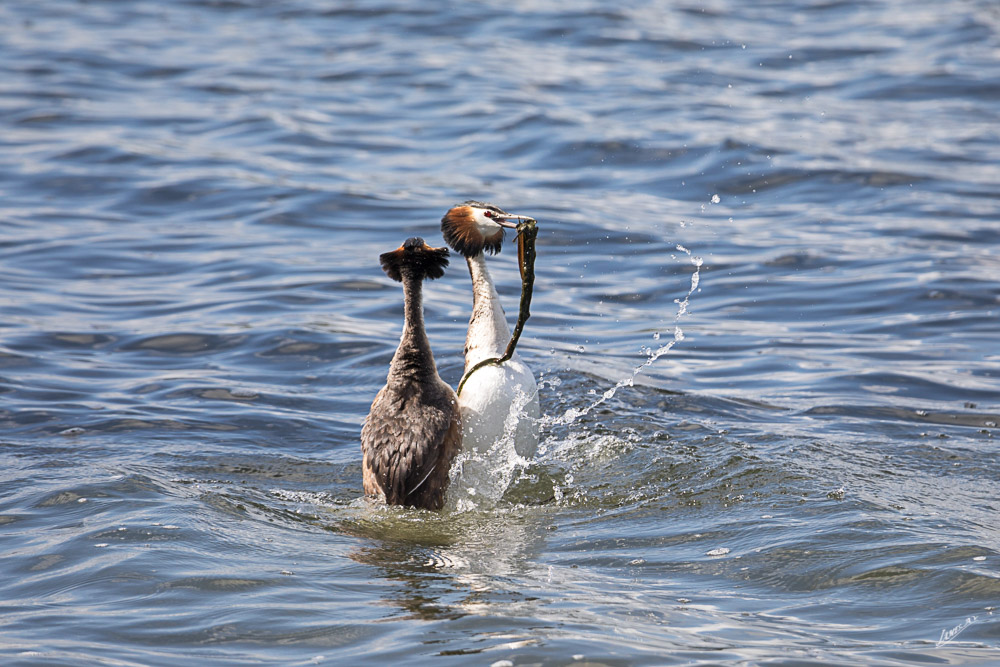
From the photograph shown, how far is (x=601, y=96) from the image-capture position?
20.3 meters

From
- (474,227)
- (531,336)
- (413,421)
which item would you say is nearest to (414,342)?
(413,421)

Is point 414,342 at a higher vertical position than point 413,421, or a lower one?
higher

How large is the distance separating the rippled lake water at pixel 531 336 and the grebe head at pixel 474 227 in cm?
145

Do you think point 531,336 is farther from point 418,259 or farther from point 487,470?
point 418,259

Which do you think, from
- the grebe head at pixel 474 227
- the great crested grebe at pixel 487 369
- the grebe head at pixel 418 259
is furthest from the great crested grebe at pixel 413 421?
the grebe head at pixel 474 227

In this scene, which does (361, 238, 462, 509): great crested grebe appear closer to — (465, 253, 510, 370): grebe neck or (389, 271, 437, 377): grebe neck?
(389, 271, 437, 377): grebe neck

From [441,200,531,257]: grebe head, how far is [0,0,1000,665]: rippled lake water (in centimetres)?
145

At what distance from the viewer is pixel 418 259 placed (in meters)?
7.43

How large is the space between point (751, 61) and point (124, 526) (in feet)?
58.7

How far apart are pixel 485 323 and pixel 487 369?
302 millimetres

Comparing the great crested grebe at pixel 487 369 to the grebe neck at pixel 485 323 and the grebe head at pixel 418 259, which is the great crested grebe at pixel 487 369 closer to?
the grebe neck at pixel 485 323

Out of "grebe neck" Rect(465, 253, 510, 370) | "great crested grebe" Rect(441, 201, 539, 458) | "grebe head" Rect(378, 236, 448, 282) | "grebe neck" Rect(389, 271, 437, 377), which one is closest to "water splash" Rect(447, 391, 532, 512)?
"great crested grebe" Rect(441, 201, 539, 458)

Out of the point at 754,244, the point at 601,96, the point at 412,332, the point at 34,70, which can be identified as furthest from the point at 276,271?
the point at 34,70

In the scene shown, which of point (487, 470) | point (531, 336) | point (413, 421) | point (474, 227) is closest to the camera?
point (413, 421)
